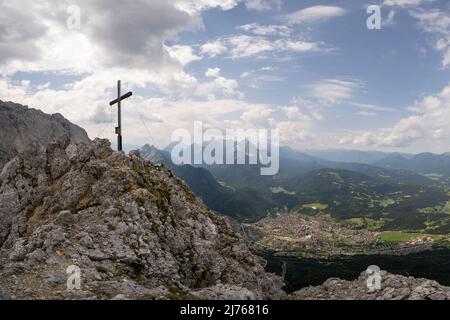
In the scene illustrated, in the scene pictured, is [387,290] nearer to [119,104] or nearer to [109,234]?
[109,234]

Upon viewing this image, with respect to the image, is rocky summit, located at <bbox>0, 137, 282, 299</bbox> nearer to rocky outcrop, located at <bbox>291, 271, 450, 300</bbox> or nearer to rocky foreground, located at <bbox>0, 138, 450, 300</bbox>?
rocky foreground, located at <bbox>0, 138, 450, 300</bbox>

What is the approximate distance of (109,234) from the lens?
28.2 meters

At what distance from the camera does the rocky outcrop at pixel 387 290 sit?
24.4 metres

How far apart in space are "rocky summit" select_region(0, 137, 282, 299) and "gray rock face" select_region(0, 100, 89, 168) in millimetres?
91358

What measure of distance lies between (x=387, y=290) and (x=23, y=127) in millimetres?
149358

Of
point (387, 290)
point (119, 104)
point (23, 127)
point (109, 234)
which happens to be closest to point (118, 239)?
point (109, 234)

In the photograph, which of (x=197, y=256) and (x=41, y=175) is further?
(x=41, y=175)

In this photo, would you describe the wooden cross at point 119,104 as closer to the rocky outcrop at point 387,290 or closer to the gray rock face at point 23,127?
the rocky outcrop at point 387,290

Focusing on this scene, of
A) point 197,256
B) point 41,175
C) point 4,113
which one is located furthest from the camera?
point 4,113

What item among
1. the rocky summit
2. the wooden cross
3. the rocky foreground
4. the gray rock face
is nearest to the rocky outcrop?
the rocky foreground
